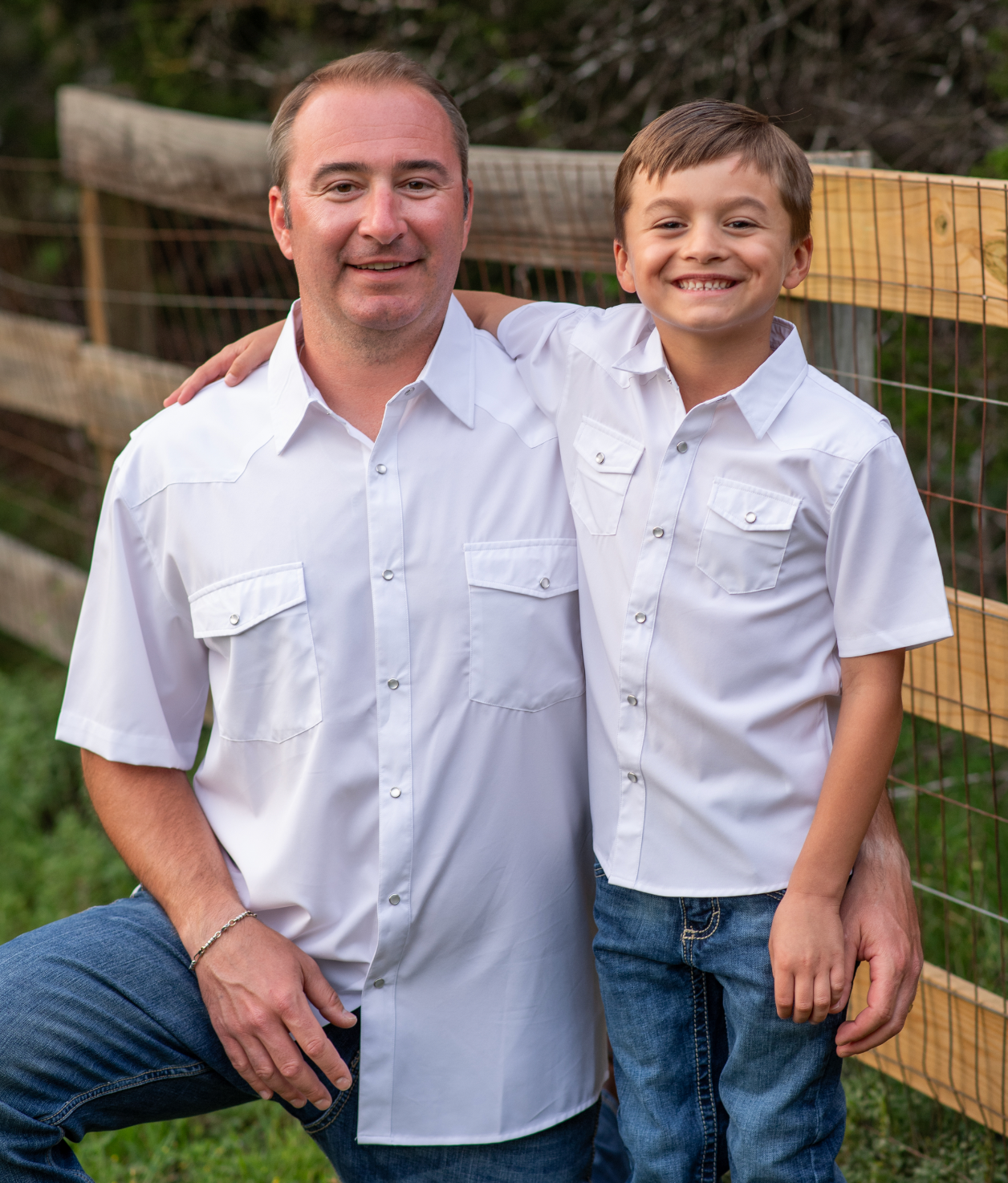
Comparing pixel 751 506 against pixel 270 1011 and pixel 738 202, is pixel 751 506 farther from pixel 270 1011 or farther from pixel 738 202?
pixel 270 1011

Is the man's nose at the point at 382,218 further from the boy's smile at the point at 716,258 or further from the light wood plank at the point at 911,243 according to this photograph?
the light wood plank at the point at 911,243

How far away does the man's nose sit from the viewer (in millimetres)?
2037

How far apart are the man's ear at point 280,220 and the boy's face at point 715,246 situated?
0.67 metres

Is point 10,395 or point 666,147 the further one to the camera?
point 10,395

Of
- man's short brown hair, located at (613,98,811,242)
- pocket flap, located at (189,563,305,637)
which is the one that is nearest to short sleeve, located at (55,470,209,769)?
pocket flap, located at (189,563,305,637)

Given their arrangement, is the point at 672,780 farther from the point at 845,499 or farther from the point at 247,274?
the point at 247,274

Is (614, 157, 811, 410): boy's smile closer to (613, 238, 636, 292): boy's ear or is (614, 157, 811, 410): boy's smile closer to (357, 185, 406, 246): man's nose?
(613, 238, 636, 292): boy's ear

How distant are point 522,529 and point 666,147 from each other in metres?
0.64

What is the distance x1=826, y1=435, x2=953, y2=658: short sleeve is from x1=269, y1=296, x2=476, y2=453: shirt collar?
69cm

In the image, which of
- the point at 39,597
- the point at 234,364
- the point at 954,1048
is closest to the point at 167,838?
the point at 234,364

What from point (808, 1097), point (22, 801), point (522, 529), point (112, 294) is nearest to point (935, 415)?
point (522, 529)

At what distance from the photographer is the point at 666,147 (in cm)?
186

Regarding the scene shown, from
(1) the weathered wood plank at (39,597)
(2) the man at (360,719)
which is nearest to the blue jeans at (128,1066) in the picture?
(2) the man at (360,719)

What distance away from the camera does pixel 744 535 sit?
6.13 ft
